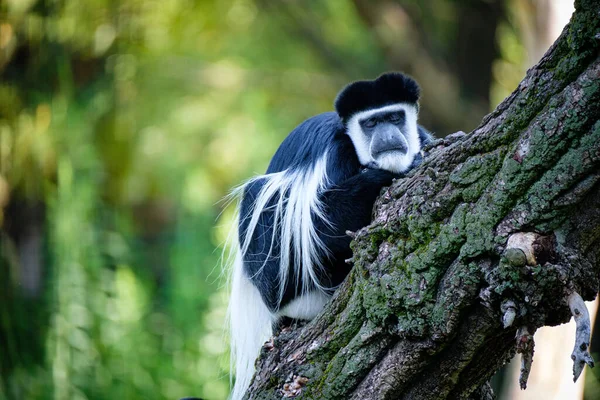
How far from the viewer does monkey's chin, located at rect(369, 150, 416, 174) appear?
190cm

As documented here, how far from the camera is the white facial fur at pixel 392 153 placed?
1910mm

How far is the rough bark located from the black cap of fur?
62 centimetres

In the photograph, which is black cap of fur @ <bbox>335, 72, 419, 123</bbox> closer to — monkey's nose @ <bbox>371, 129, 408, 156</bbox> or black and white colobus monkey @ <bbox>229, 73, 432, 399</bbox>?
black and white colobus monkey @ <bbox>229, 73, 432, 399</bbox>

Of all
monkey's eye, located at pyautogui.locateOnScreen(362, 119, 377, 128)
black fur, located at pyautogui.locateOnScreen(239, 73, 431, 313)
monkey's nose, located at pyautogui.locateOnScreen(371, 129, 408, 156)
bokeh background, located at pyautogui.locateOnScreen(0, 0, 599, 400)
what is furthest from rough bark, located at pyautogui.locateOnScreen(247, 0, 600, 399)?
bokeh background, located at pyautogui.locateOnScreen(0, 0, 599, 400)

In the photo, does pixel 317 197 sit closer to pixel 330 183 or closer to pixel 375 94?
pixel 330 183

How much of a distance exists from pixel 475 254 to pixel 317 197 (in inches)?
30.5

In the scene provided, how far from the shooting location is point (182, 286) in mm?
4574

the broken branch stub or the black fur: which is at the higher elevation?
the black fur

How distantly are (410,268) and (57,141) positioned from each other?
352cm

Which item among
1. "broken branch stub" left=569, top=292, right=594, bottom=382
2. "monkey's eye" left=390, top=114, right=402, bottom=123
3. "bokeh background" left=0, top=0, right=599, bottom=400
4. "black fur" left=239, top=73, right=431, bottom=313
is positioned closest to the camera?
"broken branch stub" left=569, top=292, right=594, bottom=382

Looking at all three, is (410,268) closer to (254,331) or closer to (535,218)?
(535,218)

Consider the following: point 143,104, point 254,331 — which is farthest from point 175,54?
point 254,331

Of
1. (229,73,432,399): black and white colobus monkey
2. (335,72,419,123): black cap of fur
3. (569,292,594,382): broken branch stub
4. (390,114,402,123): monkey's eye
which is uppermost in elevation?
(335,72,419,123): black cap of fur

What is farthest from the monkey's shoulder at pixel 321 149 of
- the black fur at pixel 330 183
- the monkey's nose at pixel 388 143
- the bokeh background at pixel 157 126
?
the bokeh background at pixel 157 126
